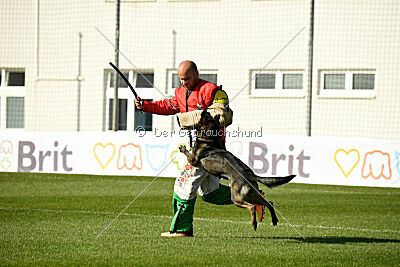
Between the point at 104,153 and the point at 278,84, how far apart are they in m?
6.67

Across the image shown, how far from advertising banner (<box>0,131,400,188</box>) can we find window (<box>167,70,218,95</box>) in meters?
5.07

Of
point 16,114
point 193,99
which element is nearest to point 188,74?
point 193,99

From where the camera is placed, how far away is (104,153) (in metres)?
19.4

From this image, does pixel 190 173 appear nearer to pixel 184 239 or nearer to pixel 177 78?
pixel 184 239

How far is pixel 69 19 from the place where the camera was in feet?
83.0

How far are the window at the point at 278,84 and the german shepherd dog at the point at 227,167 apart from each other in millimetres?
15042

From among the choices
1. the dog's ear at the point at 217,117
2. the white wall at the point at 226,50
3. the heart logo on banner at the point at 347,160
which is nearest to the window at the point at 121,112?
the white wall at the point at 226,50

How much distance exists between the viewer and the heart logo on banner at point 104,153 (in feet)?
63.4

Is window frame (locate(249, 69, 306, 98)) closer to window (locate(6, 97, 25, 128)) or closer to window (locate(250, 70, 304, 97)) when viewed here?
window (locate(250, 70, 304, 97))

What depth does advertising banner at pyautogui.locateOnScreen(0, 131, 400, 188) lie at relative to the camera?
17500 millimetres

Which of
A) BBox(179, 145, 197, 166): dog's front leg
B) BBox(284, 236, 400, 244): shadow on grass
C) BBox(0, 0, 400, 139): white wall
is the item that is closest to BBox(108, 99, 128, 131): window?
BBox(0, 0, 400, 139): white wall

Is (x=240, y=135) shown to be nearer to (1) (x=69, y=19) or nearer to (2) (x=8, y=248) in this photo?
(1) (x=69, y=19)

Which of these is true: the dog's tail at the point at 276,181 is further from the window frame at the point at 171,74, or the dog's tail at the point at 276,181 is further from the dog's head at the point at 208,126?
the window frame at the point at 171,74

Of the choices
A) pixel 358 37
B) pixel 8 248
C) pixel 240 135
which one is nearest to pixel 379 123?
pixel 358 37
